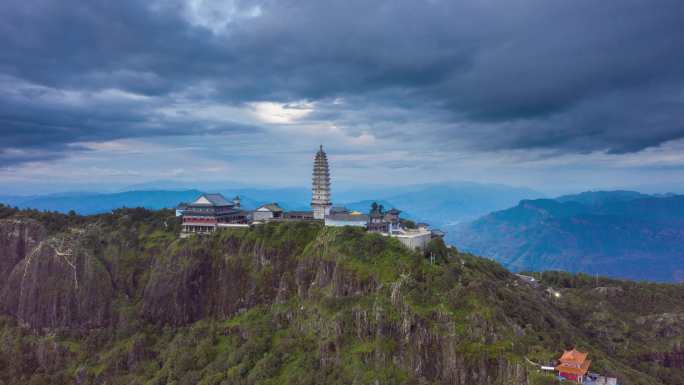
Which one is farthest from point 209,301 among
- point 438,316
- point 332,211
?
point 438,316

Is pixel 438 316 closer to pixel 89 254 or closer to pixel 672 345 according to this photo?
→ pixel 672 345

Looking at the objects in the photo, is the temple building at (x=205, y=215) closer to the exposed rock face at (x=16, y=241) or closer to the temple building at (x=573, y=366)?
the exposed rock face at (x=16, y=241)

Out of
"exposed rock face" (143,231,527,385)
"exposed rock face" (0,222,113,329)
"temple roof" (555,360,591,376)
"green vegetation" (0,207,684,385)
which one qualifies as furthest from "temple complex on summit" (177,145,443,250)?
"temple roof" (555,360,591,376)

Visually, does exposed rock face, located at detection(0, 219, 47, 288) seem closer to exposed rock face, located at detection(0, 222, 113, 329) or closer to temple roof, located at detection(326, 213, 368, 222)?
exposed rock face, located at detection(0, 222, 113, 329)

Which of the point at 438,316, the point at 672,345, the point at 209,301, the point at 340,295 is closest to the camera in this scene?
the point at 438,316

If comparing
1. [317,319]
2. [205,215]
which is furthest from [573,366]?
[205,215]

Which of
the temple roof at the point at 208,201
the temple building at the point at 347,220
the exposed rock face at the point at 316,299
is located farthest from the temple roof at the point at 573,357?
the temple roof at the point at 208,201
